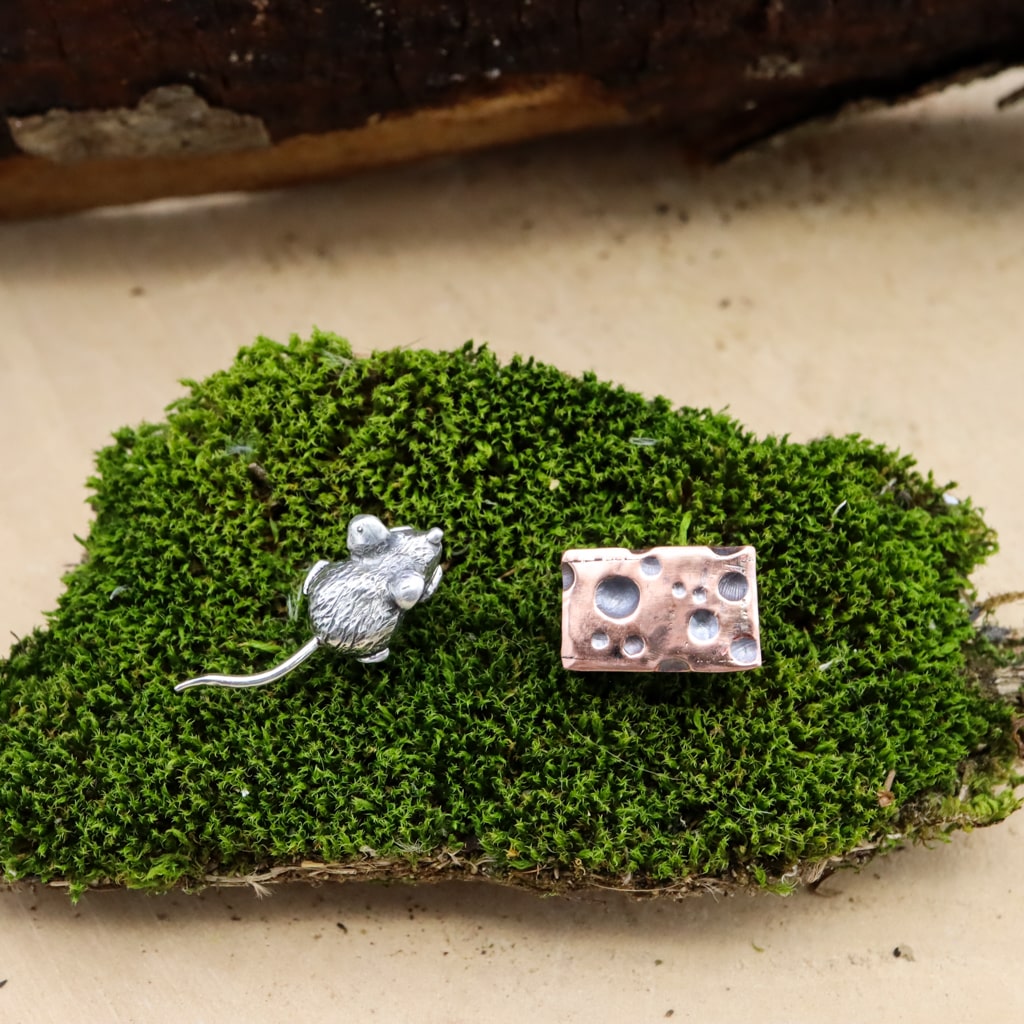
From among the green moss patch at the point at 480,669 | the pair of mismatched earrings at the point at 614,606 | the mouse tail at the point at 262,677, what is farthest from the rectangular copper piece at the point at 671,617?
the mouse tail at the point at 262,677

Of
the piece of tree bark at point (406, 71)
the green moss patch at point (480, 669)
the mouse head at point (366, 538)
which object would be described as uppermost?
the piece of tree bark at point (406, 71)

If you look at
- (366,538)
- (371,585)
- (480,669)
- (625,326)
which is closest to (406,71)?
(625,326)

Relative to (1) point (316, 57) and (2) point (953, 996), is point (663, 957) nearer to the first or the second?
(2) point (953, 996)

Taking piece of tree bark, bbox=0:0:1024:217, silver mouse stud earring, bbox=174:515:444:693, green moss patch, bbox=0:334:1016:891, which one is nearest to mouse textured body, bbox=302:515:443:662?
silver mouse stud earring, bbox=174:515:444:693

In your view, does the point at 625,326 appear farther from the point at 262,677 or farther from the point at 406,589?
the point at 262,677

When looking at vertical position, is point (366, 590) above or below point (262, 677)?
above

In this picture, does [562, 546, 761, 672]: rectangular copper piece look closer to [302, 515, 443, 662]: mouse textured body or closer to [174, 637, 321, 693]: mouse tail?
[302, 515, 443, 662]: mouse textured body

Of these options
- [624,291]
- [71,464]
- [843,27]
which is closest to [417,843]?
[71,464]

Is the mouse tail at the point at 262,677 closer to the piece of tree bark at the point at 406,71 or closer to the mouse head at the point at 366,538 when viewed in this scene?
the mouse head at the point at 366,538
